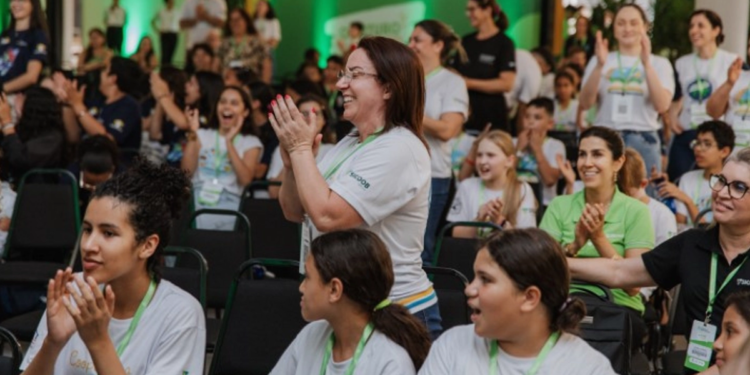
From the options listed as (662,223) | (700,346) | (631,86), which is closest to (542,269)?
(700,346)

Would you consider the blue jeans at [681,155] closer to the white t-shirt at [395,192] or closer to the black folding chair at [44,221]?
the black folding chair at [44,221]

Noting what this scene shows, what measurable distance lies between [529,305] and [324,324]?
0.63 m

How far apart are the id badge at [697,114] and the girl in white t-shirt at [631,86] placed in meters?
0.75

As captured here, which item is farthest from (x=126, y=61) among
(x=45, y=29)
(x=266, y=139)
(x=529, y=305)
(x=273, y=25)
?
(x=529, y=305)

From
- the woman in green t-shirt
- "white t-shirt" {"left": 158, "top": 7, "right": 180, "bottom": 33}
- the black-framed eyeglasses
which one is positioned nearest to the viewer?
the black-framed eyeglasses

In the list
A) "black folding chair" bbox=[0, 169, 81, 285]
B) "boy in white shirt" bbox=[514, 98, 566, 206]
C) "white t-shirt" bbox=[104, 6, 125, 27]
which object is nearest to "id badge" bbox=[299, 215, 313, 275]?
"black folding chair" bbox=[0, 169, 81, 285]

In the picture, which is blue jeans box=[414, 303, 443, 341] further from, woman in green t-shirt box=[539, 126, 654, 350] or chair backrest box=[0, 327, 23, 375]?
woman in green t-shirt box=[539, 126, 654, 350]

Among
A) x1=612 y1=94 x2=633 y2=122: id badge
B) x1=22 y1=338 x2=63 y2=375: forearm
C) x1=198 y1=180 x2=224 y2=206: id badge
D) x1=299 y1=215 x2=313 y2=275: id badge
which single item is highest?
x1=612 y1=94 x2=633 y2=122: id badge

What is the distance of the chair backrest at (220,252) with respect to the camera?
5.58 metres

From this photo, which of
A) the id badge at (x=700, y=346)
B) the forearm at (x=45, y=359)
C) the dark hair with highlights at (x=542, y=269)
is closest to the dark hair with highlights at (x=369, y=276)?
the dark hair with highlights at (x=542, y=269)

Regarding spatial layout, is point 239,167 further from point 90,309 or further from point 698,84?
point 90,309

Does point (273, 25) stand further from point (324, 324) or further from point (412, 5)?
point (324, 324)

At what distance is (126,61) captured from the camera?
843 centimetres

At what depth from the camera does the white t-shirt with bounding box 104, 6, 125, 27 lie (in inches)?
581
